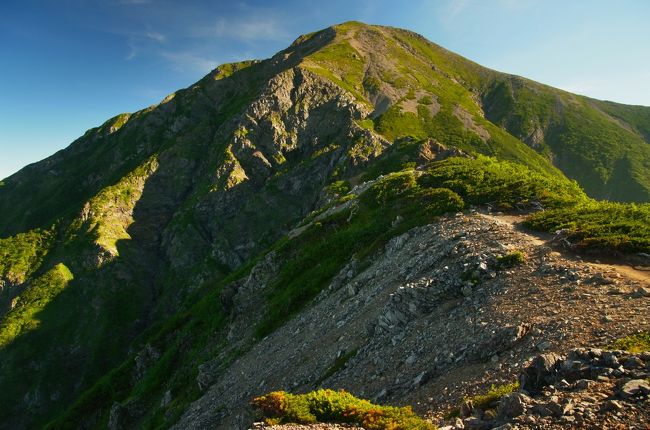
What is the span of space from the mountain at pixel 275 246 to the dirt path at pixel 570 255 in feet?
3.64

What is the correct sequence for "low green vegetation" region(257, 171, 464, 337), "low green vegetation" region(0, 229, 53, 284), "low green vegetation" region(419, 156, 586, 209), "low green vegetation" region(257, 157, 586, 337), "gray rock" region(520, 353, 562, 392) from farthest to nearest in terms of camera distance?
"low green vegetation" region(0, 229, 53, 284) < "low green vegetation" region(257, 171, 464, 337) < "low green vegetation" region(257, 157, 586, 337) < "low green vegetation" region(419, 156, 586, 209) < "gray rock" region(520, 353, 562, 392)

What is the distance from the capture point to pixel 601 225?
1056 inches

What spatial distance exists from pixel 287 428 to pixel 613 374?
34.5 feet

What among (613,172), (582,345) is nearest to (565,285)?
(582,345)

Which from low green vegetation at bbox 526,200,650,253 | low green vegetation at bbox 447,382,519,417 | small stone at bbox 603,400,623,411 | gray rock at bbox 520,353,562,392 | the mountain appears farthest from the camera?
the mountain

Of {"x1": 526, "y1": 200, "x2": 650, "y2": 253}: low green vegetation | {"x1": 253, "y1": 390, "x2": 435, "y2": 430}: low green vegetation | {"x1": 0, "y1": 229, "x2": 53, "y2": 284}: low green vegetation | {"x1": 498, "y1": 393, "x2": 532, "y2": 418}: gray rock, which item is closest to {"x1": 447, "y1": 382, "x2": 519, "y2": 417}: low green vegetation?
{"x1": 498, "y1": 393, "x2": 532, "y2": 418}: gray rock

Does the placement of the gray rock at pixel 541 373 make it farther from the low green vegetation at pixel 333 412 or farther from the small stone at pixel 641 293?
the small stone at pixel 641 293

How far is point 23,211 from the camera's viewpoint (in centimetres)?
18650

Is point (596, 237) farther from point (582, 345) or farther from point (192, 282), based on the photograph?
point (192, 282)

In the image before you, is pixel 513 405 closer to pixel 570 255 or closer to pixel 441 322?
pixel 441 322

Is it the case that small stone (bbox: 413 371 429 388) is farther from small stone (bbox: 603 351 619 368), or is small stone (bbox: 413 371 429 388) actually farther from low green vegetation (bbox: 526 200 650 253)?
low green vegetation (bbox: 526 200 650 253)

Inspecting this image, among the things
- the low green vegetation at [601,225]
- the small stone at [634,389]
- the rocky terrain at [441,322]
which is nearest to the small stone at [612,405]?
the small stone at [634,389]

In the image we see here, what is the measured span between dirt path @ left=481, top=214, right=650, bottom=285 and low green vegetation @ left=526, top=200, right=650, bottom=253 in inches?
35.3

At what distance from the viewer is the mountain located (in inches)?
1032
